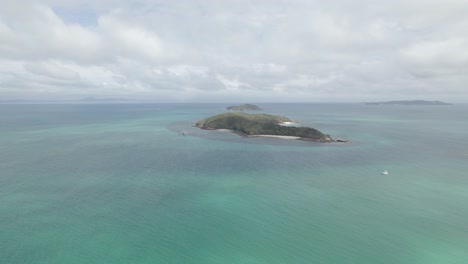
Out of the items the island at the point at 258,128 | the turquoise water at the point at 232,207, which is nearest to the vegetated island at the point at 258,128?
the island at the point at 258,128

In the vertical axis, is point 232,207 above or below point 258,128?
below

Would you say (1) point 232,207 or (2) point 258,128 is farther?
(2) point 258,128

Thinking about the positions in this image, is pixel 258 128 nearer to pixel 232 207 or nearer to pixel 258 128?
pixel 258 128

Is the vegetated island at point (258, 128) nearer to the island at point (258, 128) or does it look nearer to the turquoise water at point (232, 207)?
the island at point (258, 128)

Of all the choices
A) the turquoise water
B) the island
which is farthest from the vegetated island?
the turquoise water

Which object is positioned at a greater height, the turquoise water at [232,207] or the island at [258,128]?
the island at [258,128]

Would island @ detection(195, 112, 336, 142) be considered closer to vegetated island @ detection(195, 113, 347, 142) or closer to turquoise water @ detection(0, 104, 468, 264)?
vegetated island @ detection(195, 113, 347, 142)

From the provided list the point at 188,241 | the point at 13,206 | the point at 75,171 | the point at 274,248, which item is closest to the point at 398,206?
the point at 274,248

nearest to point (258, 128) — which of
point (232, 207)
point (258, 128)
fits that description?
point (258, 128)
